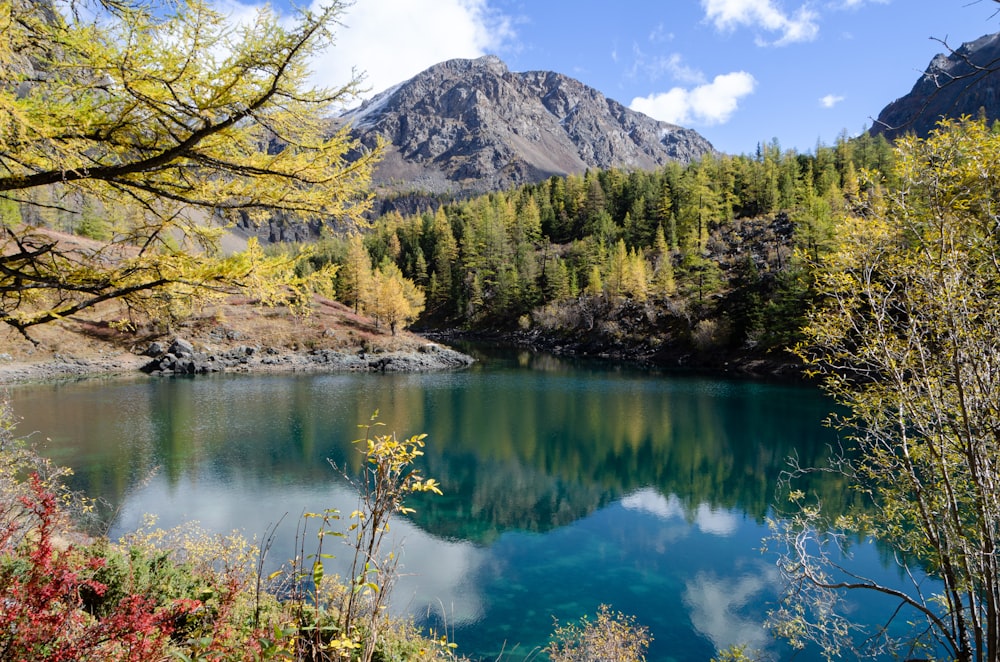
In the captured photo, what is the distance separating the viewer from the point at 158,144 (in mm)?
4484

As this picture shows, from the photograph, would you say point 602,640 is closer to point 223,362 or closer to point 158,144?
point 158,144

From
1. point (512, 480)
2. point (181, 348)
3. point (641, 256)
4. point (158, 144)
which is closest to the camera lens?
point (158, 144)

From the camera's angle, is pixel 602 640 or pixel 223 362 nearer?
pixel 602 640

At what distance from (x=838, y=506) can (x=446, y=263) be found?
80.4 meters

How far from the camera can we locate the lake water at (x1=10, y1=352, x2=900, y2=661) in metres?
12.7

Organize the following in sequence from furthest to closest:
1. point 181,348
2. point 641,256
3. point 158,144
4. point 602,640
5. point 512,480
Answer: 1. point 641,256
2. point 181,348
3. point 512,480
4. point 602,640
5. point 158,144

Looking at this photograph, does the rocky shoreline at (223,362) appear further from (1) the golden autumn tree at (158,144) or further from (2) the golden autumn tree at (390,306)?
(1) the golden autumn tree at (158,144)

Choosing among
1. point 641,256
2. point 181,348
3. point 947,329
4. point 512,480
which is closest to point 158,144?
point 947,329

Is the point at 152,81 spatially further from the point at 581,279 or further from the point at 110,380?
the point at 581,279

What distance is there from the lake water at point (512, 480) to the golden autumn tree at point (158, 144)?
183 inches

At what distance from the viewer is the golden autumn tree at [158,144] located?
3.90 metres

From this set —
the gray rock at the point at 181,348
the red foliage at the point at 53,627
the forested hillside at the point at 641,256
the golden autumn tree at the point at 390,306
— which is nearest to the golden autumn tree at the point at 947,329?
the red foliage at the point at 53,627

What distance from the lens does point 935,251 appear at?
5.20m

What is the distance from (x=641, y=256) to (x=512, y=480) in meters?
51.2
